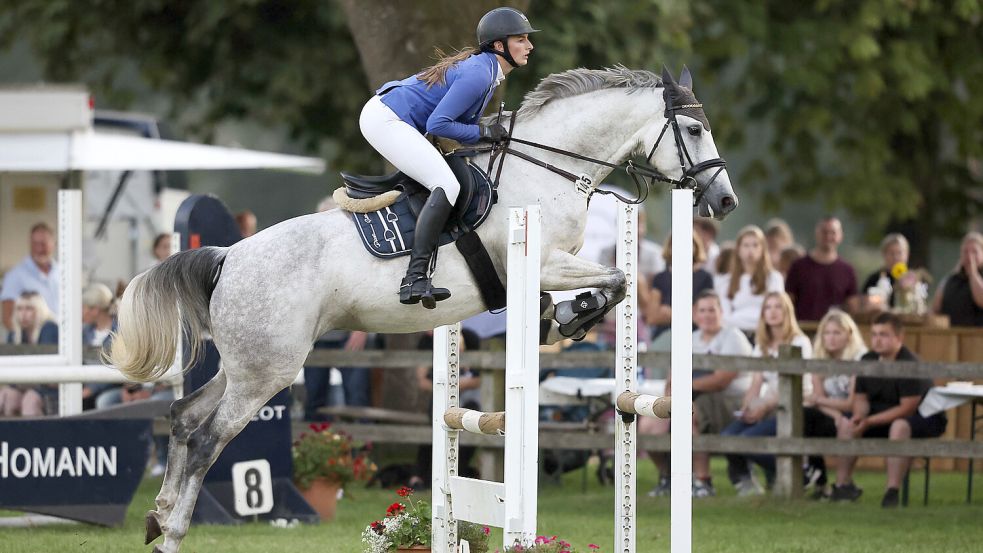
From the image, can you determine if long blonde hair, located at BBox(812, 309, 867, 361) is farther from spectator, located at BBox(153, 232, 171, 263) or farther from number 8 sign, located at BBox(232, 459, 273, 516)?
spectator, located at BBox(153, 232, 171, 263)

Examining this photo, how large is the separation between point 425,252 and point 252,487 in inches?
124

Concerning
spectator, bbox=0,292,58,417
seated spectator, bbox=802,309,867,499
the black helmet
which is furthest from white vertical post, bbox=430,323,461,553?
spectator, bbox=0,292,58,417

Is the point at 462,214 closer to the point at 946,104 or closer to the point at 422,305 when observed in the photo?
the point at 422,305

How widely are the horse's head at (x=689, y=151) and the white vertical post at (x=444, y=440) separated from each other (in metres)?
1.25

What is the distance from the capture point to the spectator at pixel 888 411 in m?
10.4

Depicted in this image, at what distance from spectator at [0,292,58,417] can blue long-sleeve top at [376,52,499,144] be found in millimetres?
5652

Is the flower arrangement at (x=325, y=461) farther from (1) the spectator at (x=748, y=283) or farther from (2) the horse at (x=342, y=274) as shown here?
(1) the spectator at (x=748, y=283)

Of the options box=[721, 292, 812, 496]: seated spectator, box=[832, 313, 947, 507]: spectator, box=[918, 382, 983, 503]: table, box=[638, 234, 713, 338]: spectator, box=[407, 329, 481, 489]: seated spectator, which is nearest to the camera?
box=[918, 382, 983, 503]: table

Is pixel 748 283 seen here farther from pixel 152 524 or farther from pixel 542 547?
pixel 542 547

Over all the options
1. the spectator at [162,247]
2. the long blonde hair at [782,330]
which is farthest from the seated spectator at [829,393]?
the spectator at [162,247]

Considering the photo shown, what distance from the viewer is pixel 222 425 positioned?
693cm

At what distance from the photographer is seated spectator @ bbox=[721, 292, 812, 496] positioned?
10805mm

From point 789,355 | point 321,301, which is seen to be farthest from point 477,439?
point 321,301

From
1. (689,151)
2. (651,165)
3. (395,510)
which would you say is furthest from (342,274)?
(689,151)
